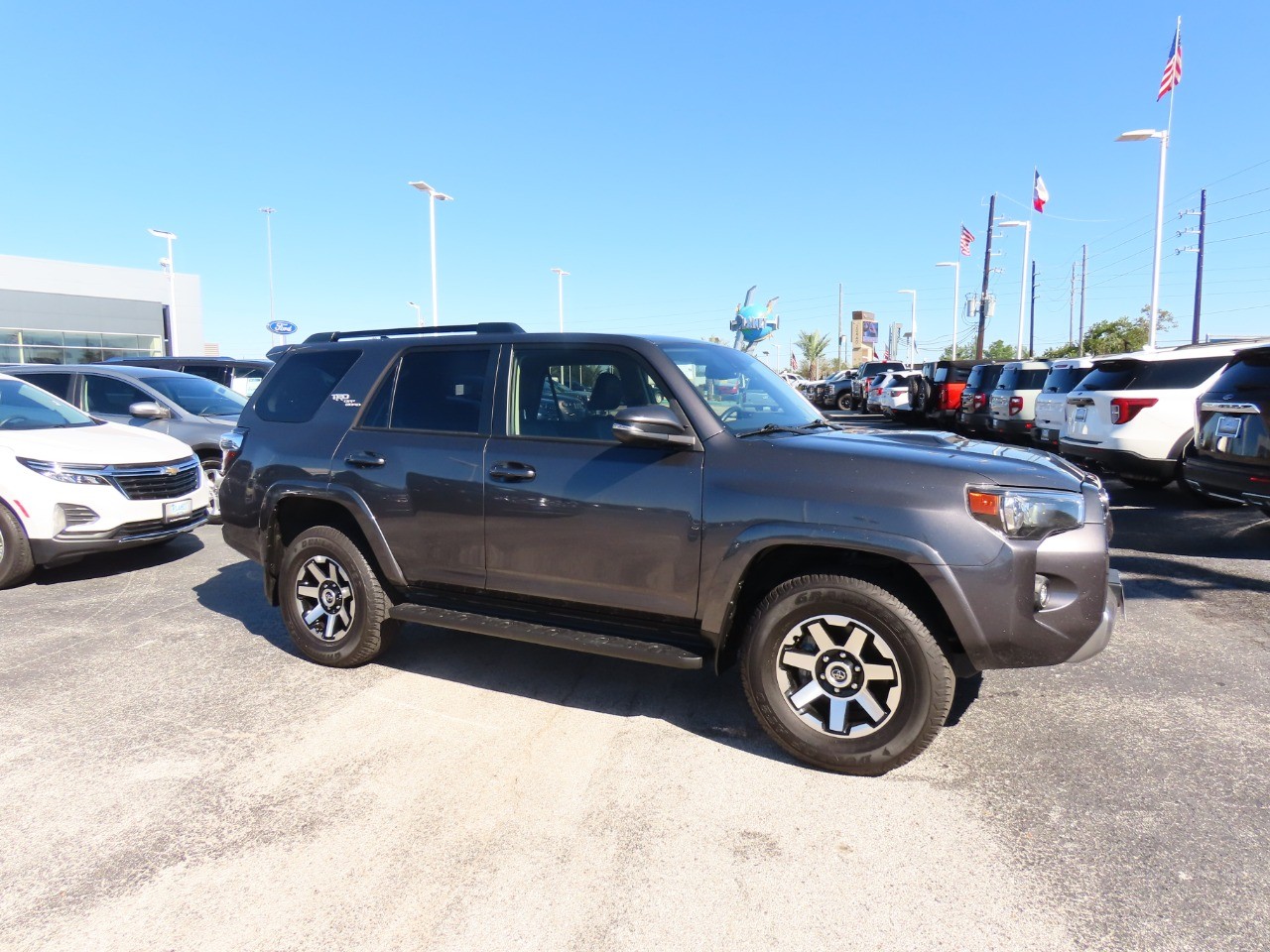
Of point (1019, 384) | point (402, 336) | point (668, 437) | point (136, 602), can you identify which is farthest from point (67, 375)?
point (1019, 384)

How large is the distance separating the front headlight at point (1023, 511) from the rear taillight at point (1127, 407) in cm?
689

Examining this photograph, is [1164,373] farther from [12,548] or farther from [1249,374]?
[12,548]

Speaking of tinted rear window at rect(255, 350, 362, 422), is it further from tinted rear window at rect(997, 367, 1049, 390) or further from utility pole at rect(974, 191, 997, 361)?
utility pole at rect(974, 191, 997, 361)

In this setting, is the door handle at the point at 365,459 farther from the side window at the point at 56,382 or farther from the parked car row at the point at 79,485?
the side window at the point at 56,382

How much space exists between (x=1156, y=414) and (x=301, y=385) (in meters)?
8.60

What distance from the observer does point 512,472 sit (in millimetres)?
3961

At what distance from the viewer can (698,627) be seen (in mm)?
3605

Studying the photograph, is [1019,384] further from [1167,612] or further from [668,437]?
[668,437]

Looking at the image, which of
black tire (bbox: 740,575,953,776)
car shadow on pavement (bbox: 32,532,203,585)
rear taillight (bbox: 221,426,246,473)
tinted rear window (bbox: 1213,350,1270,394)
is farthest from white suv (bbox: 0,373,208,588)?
tinted rear window (bbox: 1213,350,1270,394)

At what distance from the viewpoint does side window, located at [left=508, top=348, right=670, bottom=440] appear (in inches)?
154

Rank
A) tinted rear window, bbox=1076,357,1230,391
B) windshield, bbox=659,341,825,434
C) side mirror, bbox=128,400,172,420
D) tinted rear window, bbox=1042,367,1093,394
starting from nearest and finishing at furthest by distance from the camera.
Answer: windshield, bbox=659,341,825,434
side mirror, bbox=128,400,172,420
tinted rear window, bbox=1076,357,1230,391
tinted rear window, bbox=1042,367,1093,394

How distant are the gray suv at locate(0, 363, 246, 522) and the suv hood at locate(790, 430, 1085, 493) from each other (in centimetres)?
763

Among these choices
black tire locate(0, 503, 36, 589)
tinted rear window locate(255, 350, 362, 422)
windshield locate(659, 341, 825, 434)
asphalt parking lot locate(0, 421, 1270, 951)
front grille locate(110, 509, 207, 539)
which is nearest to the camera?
asphalt parking lot locate(0, 421, 1270, 951)

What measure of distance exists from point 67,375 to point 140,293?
117 ft
